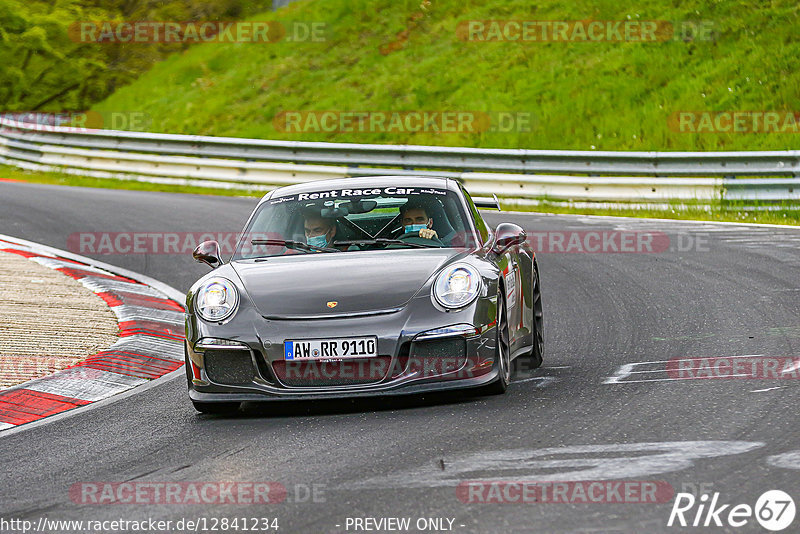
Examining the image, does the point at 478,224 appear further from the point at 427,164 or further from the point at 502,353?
the point at 427,164

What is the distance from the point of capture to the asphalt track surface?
15.6 feet

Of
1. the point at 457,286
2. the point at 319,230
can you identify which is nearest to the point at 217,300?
the point at 319,230

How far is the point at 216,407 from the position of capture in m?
7.06

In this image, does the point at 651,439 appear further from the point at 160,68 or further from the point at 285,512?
the point at 160,68

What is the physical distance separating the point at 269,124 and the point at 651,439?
965 inches

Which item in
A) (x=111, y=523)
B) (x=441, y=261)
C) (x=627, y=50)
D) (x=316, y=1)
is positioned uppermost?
(x=316, y=1)

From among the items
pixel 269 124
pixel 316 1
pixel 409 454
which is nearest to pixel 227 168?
pixel 269 124

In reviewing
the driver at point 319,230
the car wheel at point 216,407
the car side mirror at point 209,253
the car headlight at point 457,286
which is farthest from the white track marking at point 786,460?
Answer: the car side mirror at point 209,253

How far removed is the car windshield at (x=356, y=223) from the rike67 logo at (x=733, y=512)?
339 cm

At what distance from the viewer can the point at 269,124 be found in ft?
96.6

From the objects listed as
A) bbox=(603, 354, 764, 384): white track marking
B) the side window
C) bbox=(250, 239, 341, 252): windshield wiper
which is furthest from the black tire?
bbox=(250, 239, 341, 252): windshield wiper

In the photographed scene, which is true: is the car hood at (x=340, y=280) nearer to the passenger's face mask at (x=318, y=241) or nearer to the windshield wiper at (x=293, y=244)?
the windshield wiper at (x=293, y=244)

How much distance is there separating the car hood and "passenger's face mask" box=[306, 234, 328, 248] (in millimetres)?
279

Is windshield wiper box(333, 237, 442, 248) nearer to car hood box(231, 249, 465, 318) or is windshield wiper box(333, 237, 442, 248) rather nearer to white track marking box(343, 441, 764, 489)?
car hood box(231, 249, 465, 318)
